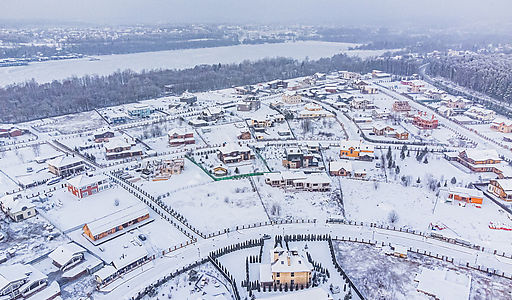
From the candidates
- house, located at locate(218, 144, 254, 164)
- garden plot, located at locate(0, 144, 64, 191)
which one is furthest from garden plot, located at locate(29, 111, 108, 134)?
house, located at locate(218, 144, 254, 164)

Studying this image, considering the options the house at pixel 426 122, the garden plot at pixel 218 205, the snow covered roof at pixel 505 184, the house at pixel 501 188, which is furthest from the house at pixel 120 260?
the house at pixel 426 122

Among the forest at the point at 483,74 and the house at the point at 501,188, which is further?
the forest at the point at 483,74

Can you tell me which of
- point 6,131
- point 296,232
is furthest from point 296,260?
point 6,131

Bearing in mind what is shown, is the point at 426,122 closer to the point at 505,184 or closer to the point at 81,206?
the point at 505,184

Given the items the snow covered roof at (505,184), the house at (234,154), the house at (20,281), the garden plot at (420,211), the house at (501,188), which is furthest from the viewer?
the house at (234,154)

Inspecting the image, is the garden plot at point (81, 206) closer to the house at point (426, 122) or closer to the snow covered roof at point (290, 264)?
the snow covered roof at point (290, 264)

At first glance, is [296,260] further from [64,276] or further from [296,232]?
[64,276]
